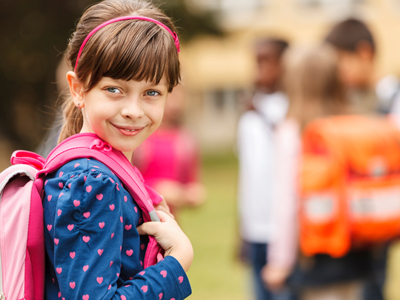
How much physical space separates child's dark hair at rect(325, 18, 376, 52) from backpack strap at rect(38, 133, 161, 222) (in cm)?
274

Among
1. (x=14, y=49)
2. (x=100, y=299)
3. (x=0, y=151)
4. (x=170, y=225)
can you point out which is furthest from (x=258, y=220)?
(x=0, y=151)

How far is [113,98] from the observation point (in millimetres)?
1415

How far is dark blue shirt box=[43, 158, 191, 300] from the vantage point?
4.19 feet

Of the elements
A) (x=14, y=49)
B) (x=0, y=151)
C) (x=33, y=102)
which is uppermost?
(x=14, y=49)

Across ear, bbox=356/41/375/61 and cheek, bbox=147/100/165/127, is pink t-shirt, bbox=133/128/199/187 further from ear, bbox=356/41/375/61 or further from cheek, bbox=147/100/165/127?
cheek, bbox=147/100/165/127

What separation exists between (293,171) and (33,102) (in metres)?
13.5

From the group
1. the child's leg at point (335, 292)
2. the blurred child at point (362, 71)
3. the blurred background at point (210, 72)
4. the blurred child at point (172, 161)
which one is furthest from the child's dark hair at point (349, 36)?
the child's leg at point (335, 292)

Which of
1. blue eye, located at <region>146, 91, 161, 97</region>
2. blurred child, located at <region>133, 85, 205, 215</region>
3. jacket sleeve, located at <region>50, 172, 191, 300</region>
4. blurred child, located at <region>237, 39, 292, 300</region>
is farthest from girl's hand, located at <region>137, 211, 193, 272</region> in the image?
blurred child, located at <region>133, 85, 205, 215</region>

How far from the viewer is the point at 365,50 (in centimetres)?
382

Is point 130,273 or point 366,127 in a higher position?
point 366,127

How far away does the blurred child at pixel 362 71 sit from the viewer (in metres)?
3.76

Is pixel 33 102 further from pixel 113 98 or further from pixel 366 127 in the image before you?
pixel 113 98

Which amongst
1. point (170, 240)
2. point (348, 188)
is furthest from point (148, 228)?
point (348, 188)

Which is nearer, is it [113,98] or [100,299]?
[100,299]
